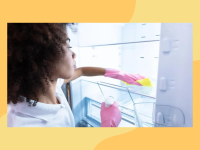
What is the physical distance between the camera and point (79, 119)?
1.64 metres

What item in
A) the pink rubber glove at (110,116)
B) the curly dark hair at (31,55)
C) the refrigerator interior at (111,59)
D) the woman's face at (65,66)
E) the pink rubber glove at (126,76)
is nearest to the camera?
the curly dark hair at (31,55)

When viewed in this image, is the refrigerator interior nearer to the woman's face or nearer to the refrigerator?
the refrigerator

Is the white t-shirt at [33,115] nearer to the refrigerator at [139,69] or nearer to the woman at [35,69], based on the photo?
the woman at [35,69]

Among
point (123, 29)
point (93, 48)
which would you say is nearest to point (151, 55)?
point (123, 29)

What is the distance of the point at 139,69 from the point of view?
1.34 metres

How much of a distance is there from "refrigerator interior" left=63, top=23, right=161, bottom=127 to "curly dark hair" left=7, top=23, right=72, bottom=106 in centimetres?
60

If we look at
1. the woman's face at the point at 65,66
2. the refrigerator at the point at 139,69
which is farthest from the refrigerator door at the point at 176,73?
the woman's face at the point at 65,66

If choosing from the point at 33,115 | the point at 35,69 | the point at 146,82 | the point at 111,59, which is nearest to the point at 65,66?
the point at 35,69

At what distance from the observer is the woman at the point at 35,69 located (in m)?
0.50

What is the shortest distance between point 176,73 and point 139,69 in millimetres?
788

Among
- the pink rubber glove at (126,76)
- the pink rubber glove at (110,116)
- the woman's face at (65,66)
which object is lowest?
the pink rubber glove at (110,116)

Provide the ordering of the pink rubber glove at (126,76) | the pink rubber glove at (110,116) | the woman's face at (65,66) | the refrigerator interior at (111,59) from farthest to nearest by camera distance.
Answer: the refrigerator interior at (111,59), the pink rubber glove at (126,76), the pink rubber glove at (110,116), the woman's face at (65,66)

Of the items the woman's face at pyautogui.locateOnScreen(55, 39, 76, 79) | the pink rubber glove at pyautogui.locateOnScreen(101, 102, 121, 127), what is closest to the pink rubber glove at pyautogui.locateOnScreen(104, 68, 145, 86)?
the pink rubber glove at pyautogui.locateOnScreen(101, 102, 121, 127)

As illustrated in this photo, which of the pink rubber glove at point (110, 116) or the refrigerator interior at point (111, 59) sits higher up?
the refrigerator interior at point (111, 59)
